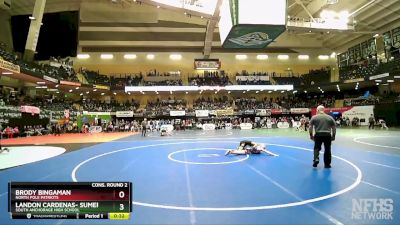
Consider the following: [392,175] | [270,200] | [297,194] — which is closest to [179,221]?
[270,200]

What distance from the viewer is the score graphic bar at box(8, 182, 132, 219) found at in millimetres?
2936

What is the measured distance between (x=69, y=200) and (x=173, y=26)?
134 ft

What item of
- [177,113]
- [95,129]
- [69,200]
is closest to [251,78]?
[177,113]

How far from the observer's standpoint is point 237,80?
45344 millimetres

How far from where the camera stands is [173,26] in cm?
4159

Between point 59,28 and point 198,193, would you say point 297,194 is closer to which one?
point 198,193

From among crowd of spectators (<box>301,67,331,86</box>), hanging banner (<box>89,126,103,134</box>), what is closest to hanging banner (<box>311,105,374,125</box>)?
crowd of spectators (<box>301,67,331,86</box>)

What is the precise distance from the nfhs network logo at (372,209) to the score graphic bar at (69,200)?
327cm

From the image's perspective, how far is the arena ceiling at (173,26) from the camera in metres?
32.6

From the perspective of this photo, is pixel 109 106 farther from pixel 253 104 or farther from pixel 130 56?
pixel 253 104

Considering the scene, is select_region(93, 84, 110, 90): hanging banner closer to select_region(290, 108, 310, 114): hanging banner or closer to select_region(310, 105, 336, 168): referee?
select_region(290, 108, 310, 114): hanging banner

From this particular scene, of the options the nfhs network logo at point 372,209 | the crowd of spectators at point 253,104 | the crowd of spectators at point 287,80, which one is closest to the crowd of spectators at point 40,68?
the crowd of spectators at point 253,104

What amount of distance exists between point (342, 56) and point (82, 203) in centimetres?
5120

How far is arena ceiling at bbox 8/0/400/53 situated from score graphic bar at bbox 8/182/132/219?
2623cm
